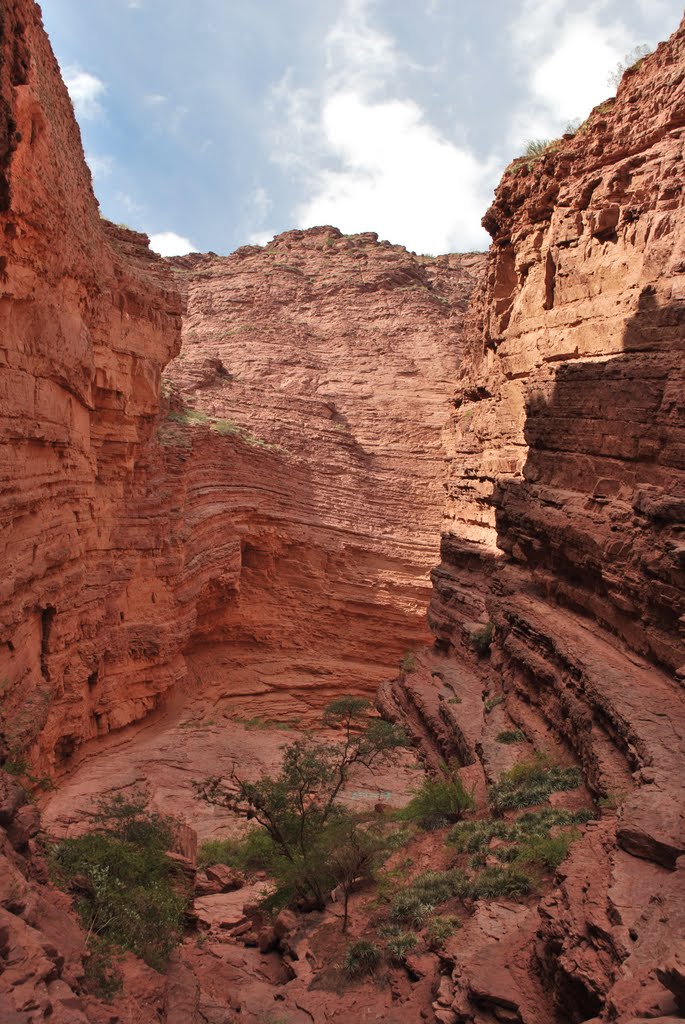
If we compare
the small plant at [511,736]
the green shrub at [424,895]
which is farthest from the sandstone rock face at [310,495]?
the green shrub at [424,895]

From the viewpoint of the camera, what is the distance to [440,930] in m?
7.31

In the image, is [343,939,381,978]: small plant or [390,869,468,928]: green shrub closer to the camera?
[343,939,381,978]: small plant

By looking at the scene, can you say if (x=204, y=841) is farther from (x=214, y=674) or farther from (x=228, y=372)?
(x=228, y=372)

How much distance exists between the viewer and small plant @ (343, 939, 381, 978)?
8.08 meters

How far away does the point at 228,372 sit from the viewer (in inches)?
1096

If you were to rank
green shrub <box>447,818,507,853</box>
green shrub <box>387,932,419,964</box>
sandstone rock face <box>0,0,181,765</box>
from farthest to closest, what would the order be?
1. sandstone rock face <box>0,0,181,765</box>
2. green shrub <box>447,818,507,853</box>
3. green shrub <box>387,932,419,964</box>

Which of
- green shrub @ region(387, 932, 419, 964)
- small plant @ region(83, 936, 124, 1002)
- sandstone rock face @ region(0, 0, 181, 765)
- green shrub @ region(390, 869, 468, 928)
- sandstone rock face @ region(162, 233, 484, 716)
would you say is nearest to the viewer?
small plant @ region(83, 936, 124, 1002)

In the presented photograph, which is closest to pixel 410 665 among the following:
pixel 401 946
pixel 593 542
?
pixel 593 542

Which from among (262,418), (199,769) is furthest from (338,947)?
(262,418)

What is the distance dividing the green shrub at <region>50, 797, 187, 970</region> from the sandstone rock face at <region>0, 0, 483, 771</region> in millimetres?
1785

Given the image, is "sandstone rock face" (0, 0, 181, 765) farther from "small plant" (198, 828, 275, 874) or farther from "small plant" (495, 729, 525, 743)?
"small plant" (495, 729, 525, 743)

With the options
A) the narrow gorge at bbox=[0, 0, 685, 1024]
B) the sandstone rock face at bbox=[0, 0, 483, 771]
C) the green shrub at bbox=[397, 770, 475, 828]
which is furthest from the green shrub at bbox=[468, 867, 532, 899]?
the sandstone rock face at bbox=[0, 0, 483, 771]

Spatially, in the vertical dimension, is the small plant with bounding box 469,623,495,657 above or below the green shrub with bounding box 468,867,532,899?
above

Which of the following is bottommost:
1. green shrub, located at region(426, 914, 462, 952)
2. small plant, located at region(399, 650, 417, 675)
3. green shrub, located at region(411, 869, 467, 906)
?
small plant, located at region(399, 650, 417, 675)
